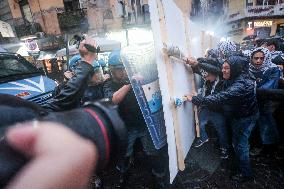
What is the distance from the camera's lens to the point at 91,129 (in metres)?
0.75

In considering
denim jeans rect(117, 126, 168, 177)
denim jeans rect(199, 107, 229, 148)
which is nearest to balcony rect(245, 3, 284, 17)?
denim jeans rect(199, 107, 229, 148)

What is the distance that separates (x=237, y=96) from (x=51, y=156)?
299cm

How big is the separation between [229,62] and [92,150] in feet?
10.1

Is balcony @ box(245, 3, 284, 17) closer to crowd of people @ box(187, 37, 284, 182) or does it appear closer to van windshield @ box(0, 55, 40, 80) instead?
crowd of people @ box(187, 37, 284, 182)

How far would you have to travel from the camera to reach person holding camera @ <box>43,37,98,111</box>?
246cm

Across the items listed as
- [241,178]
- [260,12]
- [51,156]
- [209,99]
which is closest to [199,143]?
[241,178]

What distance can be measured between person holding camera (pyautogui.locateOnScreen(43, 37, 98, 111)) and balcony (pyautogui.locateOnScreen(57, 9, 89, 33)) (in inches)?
814

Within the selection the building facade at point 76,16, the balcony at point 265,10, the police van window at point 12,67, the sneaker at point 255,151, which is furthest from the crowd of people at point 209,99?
the balcony at point 265,10

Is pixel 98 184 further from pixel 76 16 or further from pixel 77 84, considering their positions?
pixel 76 16

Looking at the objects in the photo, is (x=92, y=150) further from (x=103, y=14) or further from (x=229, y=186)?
(x=103, y=14)

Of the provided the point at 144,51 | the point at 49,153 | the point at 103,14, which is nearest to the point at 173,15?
the point at 144,51

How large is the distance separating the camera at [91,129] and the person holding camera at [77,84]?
1646 millimetres

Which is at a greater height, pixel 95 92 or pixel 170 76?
pixel 170 76

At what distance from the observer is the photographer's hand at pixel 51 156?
61cm
